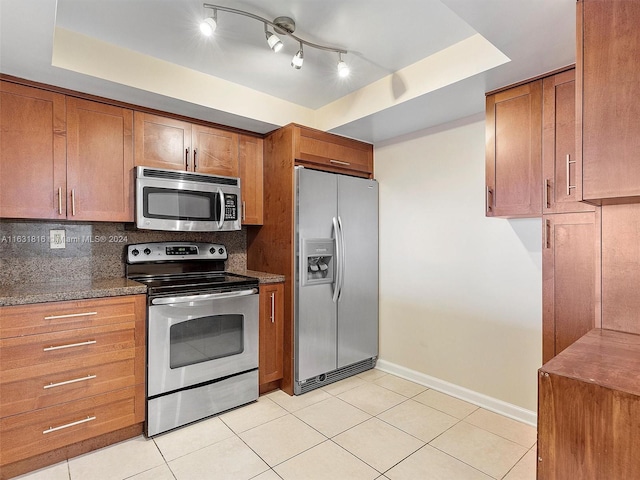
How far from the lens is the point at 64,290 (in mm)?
2027

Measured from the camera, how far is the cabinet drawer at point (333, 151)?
9.52 feet

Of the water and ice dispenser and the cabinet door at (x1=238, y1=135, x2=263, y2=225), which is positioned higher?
the cabinet door at (x1=238, y1=135, x2=263, y2=225)

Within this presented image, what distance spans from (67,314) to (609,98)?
108 inches

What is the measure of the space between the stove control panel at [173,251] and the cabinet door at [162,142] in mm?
623

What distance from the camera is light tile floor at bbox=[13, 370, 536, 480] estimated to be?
1901 mm

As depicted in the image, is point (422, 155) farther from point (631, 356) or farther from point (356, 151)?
point (631, 356)

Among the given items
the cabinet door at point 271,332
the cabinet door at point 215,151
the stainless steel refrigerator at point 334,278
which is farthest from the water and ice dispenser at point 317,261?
the cabinet door at point 215,151

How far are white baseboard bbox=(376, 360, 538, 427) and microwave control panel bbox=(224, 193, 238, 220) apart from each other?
6.43 feet

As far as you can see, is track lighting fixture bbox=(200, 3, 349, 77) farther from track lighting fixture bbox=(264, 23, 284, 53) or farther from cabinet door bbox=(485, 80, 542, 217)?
cabinet door bbox=(485, 80, 542, 217)

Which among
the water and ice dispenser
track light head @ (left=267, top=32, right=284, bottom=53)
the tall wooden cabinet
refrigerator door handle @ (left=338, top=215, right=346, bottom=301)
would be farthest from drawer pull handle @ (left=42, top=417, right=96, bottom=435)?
track light head @ (left=267, top=32, right=284, bottom=53)

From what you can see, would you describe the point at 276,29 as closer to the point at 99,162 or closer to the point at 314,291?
the point at 99,162

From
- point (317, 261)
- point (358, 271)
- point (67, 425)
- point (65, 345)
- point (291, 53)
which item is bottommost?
point (67, 425)

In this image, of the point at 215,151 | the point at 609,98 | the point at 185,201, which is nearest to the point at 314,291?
the point at 185,201

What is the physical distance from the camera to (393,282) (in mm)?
3322
